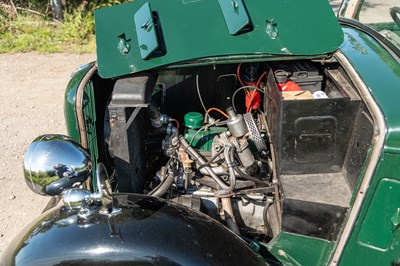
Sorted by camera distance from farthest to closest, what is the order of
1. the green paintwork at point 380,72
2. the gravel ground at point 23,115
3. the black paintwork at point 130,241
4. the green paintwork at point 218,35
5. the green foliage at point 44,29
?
the green foliage at point 44,29, the gravel ground at point 23,115, the green paintwork at point 218,35, the green paintwork at point 380,72, the black paintwork at point 130,241

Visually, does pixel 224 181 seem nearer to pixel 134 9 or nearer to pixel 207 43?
pixel 207 43

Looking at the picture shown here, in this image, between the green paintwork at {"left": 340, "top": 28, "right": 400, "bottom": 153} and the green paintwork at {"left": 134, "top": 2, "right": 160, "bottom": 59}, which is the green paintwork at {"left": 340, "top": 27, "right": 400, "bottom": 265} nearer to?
the green paintwork at {"left": 340, "top": 28, "right": 400, "bottom": 153}

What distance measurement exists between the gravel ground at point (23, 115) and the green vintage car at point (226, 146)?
3.73 ft

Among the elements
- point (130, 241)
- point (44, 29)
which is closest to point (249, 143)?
point (130, 241)

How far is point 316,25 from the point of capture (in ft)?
7.29

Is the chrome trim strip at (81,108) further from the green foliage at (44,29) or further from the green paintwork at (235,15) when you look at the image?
the green foliage at (44,29)

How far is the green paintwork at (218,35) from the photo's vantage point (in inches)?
84.4

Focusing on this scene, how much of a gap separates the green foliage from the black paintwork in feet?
17.2

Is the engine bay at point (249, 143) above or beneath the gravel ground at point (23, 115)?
above

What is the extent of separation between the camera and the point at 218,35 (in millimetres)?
2219

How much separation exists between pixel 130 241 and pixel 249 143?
985mm

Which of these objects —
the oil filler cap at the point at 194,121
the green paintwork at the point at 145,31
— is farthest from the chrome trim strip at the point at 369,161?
the green paintwork at the point at 145,31

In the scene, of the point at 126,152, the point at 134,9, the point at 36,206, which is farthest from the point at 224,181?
the point at 36,206

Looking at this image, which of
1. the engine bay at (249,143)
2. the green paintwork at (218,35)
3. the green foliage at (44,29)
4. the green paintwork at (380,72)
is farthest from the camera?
the green foliage at (44,29)
